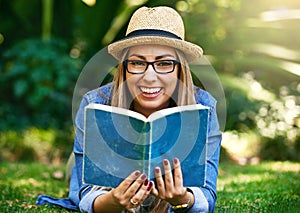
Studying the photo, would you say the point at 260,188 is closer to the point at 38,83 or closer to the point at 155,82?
the point at 155,82

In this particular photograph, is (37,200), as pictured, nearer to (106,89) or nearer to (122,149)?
(106,89)

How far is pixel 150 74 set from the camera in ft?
7.55

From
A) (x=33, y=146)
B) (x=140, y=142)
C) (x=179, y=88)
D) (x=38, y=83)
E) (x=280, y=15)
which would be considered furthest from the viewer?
(x=280, y=15)

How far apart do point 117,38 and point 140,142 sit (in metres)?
4.30

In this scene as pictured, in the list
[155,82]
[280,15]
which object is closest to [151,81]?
[155,82]

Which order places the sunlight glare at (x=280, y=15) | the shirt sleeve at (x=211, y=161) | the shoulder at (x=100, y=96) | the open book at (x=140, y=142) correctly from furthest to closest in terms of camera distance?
the sunlight glare at (x=280, y=15), the shoulder at (x=100, y=96), the shirt sleeve at (x=211, y=161), the open book at (x=140, y=142)

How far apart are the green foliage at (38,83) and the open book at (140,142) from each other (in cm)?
363

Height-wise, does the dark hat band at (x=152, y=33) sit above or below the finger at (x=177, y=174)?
above

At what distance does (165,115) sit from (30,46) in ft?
13.3

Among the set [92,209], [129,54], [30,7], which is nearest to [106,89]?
[129,54]

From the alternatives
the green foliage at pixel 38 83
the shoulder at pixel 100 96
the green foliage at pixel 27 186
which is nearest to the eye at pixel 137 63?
the shoulder at pixel 100 96

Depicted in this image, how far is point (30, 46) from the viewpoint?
19.2ft

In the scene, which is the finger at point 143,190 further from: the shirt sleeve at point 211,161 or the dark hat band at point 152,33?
the dark hat band at point 152,33

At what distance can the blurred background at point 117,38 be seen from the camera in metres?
5.87
